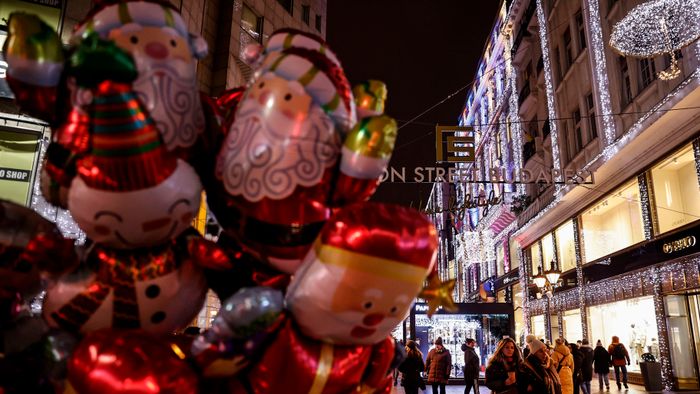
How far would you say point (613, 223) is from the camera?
1767 cm

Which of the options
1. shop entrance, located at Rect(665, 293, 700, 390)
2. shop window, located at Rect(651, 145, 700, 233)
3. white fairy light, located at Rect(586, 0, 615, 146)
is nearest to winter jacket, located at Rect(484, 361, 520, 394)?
shop entrance, located at Rect(665, 293, 700, 390)

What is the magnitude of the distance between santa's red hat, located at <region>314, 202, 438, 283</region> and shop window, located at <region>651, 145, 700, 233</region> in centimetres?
1305

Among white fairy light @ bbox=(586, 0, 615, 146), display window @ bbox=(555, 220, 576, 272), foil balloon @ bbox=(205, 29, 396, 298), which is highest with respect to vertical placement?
white fairy light @ bbox=(586, 0, 615, 146)

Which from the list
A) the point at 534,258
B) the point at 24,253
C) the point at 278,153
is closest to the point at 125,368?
the point at 24,253

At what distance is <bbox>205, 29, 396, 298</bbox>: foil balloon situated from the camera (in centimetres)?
212

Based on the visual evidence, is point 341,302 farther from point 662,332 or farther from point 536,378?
point 662,332

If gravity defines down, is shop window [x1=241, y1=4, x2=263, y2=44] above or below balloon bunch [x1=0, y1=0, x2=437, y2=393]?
above

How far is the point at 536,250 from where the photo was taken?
25.1 metres

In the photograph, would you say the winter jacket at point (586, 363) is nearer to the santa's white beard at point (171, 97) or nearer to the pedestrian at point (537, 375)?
the pedestrian at point (537, 375)

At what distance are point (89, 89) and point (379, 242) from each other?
1146 millimetres

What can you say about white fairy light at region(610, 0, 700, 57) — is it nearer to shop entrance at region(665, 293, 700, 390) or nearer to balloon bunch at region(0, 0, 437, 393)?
shop entrance at region(665, 293, 700, 390)

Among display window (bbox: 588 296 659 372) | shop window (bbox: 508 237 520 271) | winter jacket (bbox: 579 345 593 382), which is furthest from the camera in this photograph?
shop window (bbox: 508 237 520 271)

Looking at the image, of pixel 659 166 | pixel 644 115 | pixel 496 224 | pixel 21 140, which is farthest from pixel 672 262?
pixel 496 224

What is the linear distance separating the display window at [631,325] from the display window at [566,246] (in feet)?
10.4
